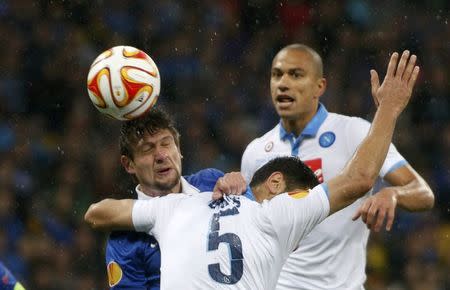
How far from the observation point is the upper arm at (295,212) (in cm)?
380

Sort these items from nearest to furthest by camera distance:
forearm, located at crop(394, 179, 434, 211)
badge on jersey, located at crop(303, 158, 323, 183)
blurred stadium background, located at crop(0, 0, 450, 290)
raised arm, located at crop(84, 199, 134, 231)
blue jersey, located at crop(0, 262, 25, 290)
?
raised arm, located at crop(84, 199, 134, 231), blue jersey, located at crop(0, 262, 25, 290), forearm, located at crop(394, 179, 434, 211), badge on jersey, located at crop(303, 158, 323, 183), blurred stadium background, located at crop(0, 0, 450, 290)

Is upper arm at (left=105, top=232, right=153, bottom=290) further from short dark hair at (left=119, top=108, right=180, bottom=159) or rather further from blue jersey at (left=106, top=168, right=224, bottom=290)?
short dark hair at (left=119, top=108, right=180, bottom=159)

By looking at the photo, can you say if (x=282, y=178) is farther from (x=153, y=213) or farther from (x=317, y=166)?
(x=317, y=166)

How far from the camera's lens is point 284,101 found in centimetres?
592

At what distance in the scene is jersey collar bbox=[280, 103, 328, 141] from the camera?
5758 millimetres

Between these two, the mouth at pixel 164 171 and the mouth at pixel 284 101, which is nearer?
the mouth at pixel 164 171

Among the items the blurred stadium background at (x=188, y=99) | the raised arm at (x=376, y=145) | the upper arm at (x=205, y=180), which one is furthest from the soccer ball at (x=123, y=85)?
the blurred stadium background at (x=188, y=99)

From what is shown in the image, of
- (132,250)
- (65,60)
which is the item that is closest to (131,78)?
(132,250)

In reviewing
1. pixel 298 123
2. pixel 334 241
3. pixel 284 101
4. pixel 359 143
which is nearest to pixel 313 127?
pixel 298 123

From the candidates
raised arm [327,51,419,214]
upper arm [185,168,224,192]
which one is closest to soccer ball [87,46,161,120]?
upper arm [185,168,224,192]

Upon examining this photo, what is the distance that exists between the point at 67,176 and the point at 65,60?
152 centimetres

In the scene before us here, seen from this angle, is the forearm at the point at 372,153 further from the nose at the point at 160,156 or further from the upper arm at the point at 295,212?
the nose at the point at 160,156

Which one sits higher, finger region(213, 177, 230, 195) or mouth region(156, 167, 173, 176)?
mouth region(156, 167, 173, 176)

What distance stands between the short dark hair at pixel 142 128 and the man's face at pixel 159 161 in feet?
0.07
